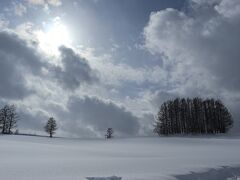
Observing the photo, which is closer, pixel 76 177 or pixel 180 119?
pixel 76 177

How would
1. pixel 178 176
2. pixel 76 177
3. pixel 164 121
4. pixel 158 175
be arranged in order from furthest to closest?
pixel 164 121, pixel 178 176, pixel 158 175, pixel 76 177

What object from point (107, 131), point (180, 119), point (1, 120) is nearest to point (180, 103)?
point (180, 119)

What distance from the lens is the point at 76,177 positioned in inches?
372

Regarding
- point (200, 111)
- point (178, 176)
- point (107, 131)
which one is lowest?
point (178, 176)

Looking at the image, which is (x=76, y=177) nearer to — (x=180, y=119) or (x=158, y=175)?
(x=158, y=175)

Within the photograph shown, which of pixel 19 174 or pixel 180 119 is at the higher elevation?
pixel 180 119

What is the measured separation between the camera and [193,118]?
7150 centimetres

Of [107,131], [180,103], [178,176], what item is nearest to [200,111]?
[180,103]

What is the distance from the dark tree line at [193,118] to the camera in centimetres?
7006

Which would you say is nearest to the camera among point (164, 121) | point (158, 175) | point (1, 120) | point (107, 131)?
point (158, 175)

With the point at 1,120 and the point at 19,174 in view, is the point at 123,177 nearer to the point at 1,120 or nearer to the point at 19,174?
the point at 19,174

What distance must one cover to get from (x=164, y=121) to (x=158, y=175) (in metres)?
62.0

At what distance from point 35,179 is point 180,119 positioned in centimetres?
6584

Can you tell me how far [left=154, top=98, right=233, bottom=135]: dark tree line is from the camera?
230 feet
